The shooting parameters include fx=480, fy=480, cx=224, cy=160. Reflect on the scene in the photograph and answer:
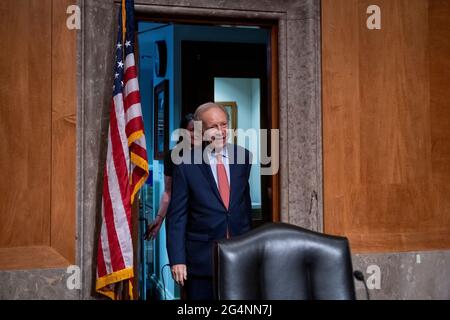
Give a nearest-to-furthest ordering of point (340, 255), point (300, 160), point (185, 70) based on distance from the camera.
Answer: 1. point (340, 255)
2. point (300, 160)
3. point (185, 70)

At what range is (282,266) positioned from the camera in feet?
5.42

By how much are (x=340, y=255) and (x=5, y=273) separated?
1835mm

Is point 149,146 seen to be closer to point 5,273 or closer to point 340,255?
point 5,273

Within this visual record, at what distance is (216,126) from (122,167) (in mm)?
559

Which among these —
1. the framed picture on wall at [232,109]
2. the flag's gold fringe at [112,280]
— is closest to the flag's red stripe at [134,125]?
the flag's gold fringe at [112,280]

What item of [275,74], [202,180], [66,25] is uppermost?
[66,25]

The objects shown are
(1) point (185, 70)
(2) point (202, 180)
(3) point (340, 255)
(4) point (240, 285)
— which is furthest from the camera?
(1) point (185, 70)

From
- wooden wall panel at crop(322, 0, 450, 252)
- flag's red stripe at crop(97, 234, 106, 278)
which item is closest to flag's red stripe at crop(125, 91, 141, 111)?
flag's red stripe at crop(97, 234, 106, 278)

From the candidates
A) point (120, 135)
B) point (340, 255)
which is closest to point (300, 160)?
point (120, 135)

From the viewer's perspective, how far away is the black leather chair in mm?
1600

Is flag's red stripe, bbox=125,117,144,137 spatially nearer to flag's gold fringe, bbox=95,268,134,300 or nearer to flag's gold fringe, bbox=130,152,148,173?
flag's gold fringe, bbox=130,152,148,173

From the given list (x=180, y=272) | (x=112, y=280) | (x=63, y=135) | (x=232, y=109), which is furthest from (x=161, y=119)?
(x=180, y=272)

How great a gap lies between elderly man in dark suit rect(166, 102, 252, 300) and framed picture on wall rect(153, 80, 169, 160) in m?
2.07
